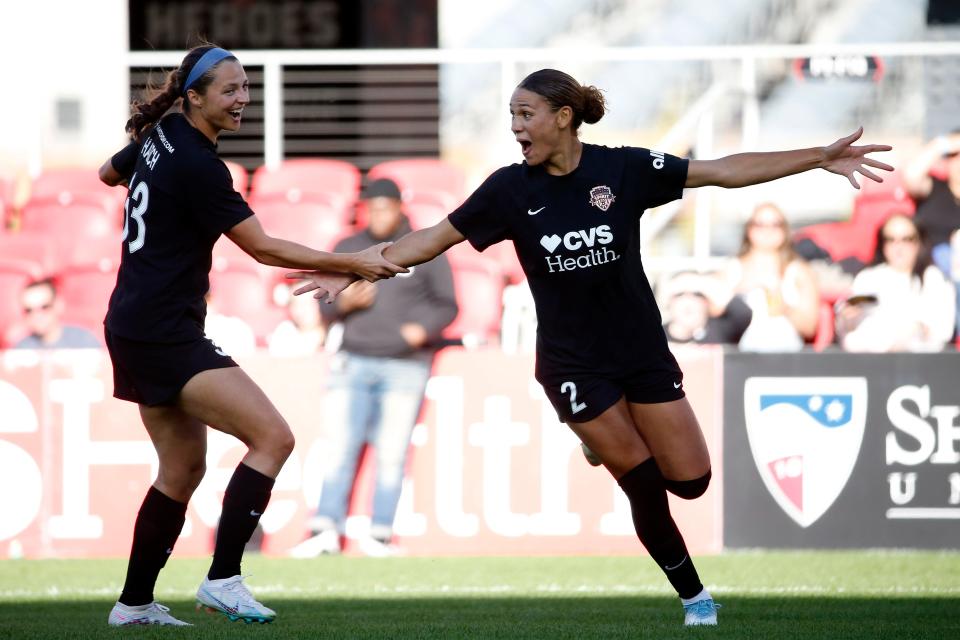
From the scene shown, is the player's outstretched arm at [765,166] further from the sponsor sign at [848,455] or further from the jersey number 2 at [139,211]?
the sponsor sign at [848,455]

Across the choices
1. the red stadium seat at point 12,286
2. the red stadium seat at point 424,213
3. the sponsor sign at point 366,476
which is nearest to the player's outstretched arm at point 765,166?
the sponsor sign at point 366,476

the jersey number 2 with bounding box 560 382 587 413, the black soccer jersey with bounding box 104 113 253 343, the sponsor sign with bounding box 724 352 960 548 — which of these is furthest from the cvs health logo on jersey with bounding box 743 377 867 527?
the black soccer jersey with bounding box 104 113 253 343

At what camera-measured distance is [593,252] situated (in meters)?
6.09

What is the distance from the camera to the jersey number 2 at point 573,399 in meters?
6.20

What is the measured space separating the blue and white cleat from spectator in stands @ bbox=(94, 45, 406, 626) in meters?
1.61

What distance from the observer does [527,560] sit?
9.52 metres

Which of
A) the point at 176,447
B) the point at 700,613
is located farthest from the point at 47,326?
the point at 700,613

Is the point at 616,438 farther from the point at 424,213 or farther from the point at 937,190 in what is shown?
the point at 424,213

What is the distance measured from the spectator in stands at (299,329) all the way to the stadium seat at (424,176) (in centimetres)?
168

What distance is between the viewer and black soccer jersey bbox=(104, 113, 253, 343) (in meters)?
5.97

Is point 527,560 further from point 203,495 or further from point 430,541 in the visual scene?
point 203,495

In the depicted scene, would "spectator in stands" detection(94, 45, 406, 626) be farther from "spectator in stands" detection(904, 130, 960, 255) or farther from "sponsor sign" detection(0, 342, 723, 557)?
"spectator in stands" detection(904, 130, 960, 255)

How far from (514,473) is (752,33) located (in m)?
6.59

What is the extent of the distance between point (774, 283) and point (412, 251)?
193 inches
